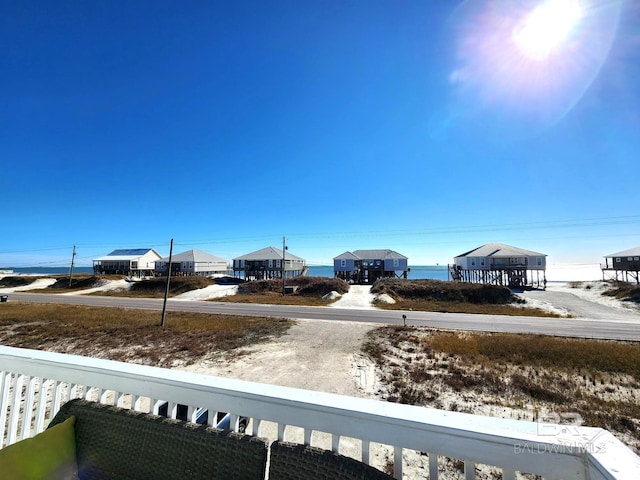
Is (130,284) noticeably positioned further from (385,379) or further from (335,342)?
(385,379)

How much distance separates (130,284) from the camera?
4094cm

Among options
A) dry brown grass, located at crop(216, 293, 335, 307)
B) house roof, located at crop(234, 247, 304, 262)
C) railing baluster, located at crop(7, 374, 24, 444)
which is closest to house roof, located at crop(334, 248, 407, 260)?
house roof, located at crop(234, 247, 304, 262)

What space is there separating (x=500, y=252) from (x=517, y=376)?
4348 cm

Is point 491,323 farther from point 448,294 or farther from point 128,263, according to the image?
point 128,263

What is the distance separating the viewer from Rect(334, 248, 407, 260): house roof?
4838cm

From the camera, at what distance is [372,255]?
163 feet

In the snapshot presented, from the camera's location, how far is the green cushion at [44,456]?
1.67 meters

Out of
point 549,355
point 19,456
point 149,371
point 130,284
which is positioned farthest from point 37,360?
point 130,284

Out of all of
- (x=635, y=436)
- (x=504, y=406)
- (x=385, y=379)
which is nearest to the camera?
(x=635, y=436)

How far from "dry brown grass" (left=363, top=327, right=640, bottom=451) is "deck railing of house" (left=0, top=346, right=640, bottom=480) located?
6.15m

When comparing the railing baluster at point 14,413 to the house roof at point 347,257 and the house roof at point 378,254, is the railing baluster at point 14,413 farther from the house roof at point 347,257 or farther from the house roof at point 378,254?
the house roof at point 378,254

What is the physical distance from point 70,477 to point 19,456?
0.36 metres

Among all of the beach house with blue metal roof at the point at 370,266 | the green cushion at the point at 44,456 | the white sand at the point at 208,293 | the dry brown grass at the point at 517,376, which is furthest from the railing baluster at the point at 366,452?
the beach house with blue metal roof at the point at 370,266

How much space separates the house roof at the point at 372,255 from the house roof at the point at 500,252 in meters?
12.2
